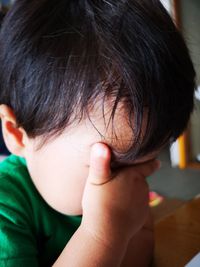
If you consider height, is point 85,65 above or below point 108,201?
above

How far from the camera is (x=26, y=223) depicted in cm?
50

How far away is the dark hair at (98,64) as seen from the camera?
0.38 m

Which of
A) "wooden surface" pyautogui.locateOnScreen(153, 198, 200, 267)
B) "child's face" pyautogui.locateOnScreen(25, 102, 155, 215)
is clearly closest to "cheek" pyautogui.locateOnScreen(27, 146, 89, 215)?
"child's face" pyautogui.locateOnScreen(25, 102, 155, 215)

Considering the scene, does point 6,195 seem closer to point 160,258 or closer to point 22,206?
point 22,206

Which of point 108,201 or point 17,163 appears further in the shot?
point 17,163

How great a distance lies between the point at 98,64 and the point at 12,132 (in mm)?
150

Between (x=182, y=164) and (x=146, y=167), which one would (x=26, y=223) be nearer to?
(x=146, y=167)

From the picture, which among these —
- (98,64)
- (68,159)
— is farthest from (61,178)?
(98,64)

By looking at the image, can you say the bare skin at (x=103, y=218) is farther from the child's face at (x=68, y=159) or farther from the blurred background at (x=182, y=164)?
the blurred background at (x=182, y=164)

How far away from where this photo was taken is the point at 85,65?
38 centimetres

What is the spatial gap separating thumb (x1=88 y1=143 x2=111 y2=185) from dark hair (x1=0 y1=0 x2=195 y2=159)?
0.08 feet

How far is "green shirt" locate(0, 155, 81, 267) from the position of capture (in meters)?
0.45

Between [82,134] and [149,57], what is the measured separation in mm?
104

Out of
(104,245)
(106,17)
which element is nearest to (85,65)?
(106,17)
